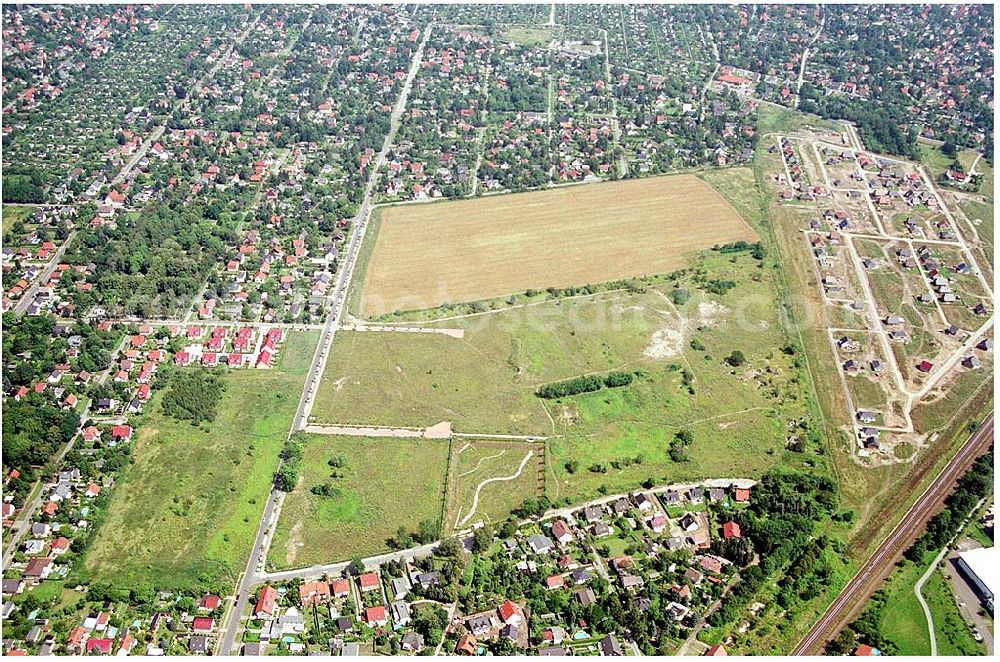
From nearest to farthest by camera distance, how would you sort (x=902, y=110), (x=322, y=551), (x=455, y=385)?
1. (x=322, y=551)
2. (x=455, y=385)
3. (x=902, y=110)

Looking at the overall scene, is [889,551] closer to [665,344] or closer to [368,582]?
[665,344]

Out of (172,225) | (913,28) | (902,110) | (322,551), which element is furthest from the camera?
(913,28)

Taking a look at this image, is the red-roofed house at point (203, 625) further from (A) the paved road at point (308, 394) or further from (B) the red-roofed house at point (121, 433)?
(B) the red-roofed house at point (121, 433)

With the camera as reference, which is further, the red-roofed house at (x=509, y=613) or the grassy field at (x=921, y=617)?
the red-roofed house at (x=509, y=613)

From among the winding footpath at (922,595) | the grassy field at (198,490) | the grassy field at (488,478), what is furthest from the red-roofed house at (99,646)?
the winding footpath at (922,595)

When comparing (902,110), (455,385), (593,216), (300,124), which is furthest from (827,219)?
(300,124)

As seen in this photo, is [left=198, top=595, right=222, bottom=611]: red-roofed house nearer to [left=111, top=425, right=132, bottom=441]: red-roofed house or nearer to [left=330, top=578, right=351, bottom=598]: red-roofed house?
[left=330, top=578, right=351, bottom=598]: red-roofed house

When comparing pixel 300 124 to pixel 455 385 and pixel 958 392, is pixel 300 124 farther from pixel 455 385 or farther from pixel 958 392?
pixel 958 392
